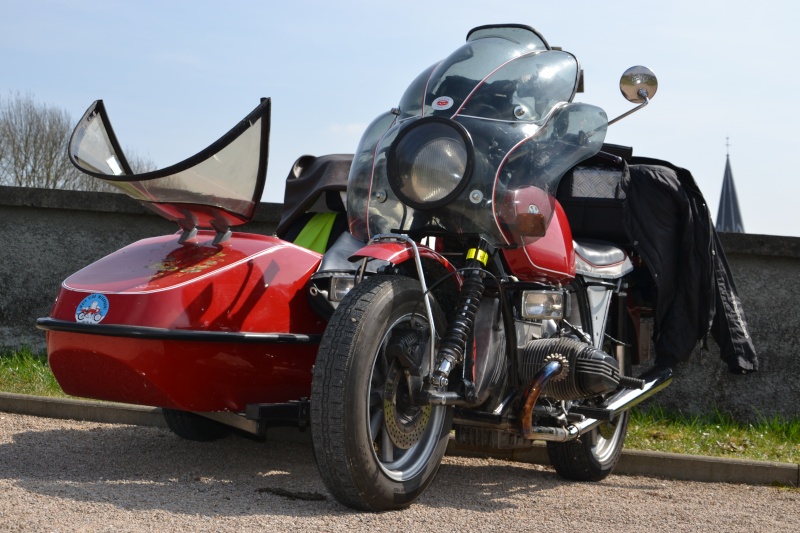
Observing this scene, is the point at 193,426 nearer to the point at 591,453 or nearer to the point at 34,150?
the point at 591,453

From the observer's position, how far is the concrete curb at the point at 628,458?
561 centimetres

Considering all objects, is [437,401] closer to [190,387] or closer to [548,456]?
[190,387]

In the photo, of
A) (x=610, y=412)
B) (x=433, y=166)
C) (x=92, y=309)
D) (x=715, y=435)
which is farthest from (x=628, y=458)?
(x=92, y=309)

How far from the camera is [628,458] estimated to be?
19.3ft

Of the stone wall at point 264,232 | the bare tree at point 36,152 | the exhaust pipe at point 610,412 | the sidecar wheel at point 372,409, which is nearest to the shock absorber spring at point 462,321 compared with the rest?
the sidecar wheel at point 372,409

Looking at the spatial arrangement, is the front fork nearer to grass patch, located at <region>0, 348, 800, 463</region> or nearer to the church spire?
grass patch, located at <region>0, 348, 800, 463</region>

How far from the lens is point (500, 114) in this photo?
4449 mm

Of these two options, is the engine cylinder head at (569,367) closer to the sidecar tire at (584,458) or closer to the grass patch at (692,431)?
the sidecar tire at (584,458)

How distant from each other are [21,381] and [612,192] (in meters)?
4.25

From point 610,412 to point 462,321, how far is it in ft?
4.18

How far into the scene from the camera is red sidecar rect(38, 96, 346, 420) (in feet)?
14.5

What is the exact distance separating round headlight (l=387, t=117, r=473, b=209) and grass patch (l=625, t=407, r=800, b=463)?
105 inches

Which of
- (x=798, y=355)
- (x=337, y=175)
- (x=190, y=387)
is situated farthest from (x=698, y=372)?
(x=190, y=387)

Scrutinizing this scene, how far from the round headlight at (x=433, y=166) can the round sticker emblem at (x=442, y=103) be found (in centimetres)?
15
